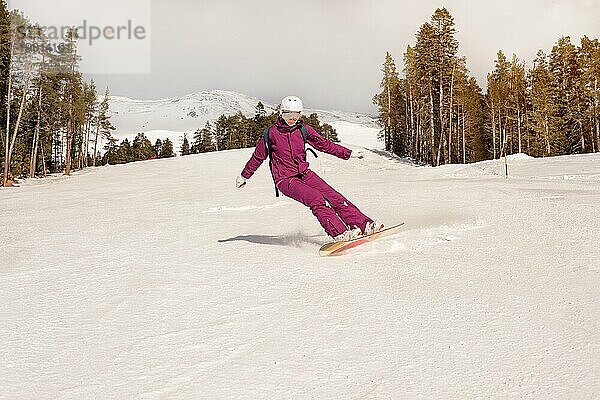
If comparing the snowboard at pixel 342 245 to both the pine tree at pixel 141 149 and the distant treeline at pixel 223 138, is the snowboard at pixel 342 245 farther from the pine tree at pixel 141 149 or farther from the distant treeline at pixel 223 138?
the pine tree at pixel 141 149

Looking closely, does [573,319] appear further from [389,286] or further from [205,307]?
[205,307]

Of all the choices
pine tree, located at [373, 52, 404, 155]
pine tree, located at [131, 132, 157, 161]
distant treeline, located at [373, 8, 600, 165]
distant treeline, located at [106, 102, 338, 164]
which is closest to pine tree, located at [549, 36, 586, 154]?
distant treeline, located at [373, 8, 600, 165]

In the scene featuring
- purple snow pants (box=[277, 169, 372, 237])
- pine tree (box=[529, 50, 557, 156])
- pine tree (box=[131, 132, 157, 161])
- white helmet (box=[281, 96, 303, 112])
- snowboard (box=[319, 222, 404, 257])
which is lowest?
snowboard (box=[319, 222, 404, 257])

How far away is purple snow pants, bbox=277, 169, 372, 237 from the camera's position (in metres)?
6.16

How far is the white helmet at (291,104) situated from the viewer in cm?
633

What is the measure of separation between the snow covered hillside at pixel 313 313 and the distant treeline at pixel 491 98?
3405cm

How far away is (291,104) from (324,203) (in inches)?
50.8

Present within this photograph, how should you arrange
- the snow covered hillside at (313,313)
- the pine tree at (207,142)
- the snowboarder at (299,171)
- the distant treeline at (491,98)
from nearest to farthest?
the snow covered hillside at (313,313) < the snowboarder at (299,171) < the distant treeline at (491,98) < the pine tree at (207,142)

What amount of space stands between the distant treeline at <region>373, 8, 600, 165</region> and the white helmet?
3383 cm

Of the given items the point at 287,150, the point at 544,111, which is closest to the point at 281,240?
the point at 287,150

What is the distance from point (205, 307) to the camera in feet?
13.7

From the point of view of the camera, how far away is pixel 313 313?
12.9 feet

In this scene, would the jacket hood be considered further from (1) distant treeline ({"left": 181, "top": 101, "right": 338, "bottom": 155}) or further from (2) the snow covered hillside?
(1) distant treeline ({"left": 181, "top": 101, "right": 338, "bottom": 155})

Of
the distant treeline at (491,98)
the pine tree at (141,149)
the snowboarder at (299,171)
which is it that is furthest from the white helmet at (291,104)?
the pine tree at (141,149)
